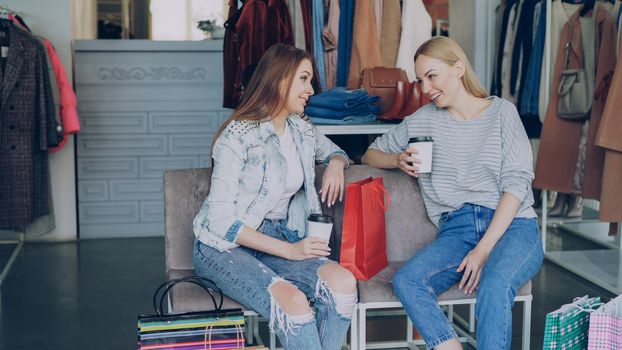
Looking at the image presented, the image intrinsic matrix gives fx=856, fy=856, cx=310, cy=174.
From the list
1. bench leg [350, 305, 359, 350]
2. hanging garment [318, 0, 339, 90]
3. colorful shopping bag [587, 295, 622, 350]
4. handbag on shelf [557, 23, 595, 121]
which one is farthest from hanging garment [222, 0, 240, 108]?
colorful shopping bag [587, 295, 622, 350]

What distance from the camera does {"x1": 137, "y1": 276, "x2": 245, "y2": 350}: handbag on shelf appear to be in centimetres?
212

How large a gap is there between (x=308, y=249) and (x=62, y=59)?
3.46 meters

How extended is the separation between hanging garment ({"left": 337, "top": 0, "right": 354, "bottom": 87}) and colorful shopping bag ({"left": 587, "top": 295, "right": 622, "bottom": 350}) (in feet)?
7.75

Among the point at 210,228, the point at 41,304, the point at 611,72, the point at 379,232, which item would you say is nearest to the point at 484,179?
the point at 379,232

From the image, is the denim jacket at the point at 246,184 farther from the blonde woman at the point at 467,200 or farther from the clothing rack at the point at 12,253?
the clothing rack at the point at 12,253

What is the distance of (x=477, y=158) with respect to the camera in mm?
2703

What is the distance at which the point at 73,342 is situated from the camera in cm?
336

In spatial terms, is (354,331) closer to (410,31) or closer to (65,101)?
(410,31)

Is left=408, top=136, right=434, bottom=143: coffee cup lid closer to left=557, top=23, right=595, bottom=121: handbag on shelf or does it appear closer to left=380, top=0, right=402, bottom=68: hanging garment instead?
left=380, top=0, right=402, bottom=68: hanging garment

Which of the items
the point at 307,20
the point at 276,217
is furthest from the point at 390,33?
the point at 276,217

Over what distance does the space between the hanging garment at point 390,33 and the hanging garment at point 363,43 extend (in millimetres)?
59

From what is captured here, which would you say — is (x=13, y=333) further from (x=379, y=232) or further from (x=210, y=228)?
(x=379, y=232)

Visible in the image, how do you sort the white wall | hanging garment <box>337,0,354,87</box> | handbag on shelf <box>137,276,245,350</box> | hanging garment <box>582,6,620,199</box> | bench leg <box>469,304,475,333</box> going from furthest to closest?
the white wall, hanging garment <box>337,0,354,87</box>, hanging garment <box>582,6,620,199</box>, bench leg <box>469,304,475,333</box>, handbag on shelf <box>137,276,245,350</box>

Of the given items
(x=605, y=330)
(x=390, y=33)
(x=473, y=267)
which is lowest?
(x=605, y=330)
